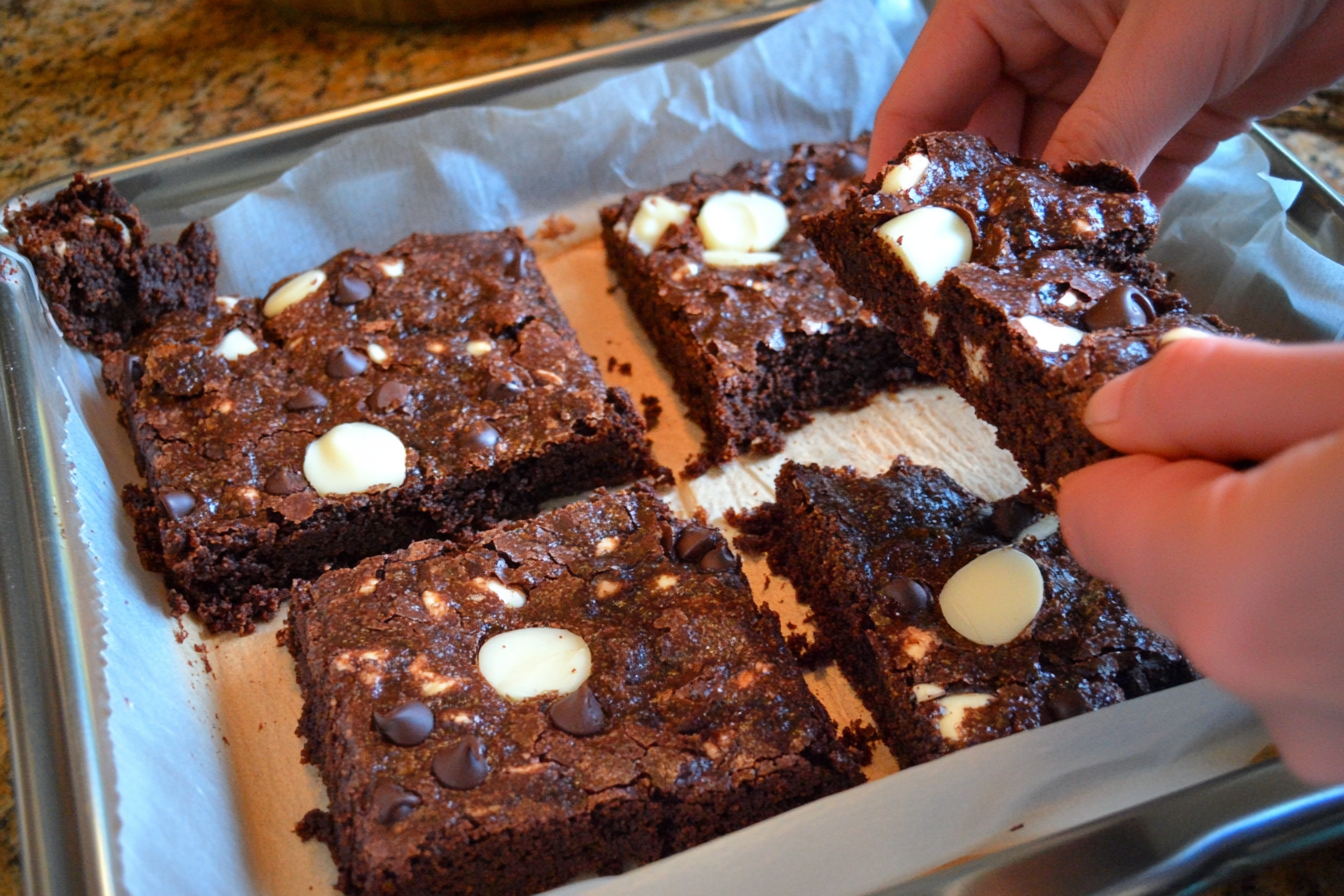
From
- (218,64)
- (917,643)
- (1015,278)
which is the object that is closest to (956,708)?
(917,643)

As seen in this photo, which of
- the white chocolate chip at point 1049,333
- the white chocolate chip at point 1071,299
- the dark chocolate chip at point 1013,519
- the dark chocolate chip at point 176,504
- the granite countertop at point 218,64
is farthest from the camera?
the granite countertop at point 218,64

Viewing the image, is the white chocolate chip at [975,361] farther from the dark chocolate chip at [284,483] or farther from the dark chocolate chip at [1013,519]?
the dark chocolate chip at [284,483]

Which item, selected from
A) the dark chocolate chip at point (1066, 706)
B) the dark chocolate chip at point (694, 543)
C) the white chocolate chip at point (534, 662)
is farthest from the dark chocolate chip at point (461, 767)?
the dark chocolate chip at point (1066, 706)

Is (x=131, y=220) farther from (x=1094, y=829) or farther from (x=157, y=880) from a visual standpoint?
(x=1094, y=829)

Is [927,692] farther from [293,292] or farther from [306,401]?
[293,292]

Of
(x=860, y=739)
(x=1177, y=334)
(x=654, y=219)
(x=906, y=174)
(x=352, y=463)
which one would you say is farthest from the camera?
(x=654, y=219)

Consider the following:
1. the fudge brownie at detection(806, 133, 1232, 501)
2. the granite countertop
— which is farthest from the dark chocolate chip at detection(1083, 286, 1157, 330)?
the granite countertop

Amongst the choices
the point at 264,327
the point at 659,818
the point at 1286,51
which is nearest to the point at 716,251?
the point at 264,327

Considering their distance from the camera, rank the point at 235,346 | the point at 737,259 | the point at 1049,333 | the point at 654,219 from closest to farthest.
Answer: the point at 1049,333 → the point at 235,346 → the point at 737,259 → the point at 654,219
